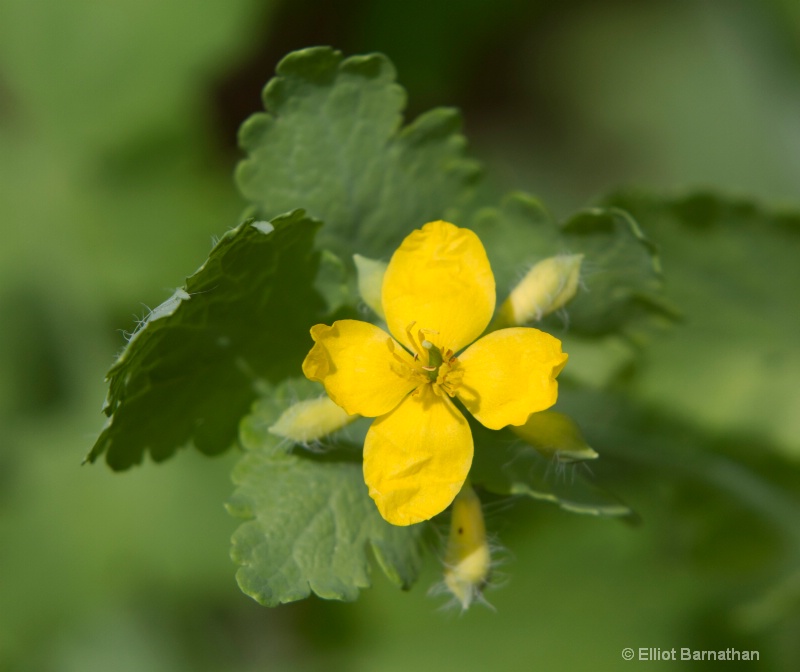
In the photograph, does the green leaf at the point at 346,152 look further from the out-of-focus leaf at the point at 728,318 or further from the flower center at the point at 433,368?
the out-of-focus leaf at the point at 728,318

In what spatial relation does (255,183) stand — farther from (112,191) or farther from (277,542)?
(112,191)

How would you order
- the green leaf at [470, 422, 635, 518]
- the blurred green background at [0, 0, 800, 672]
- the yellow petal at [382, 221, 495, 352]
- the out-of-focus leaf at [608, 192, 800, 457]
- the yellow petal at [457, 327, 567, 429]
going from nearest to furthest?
1. the yellow petal at [457, 327, 567, 429]
2. the yellow petal at [382, 221, 495, 352]
3. the green leaf at [470, 422, 635, 518]
4. the out-of-focus leaf at [608, 192, 800, 457]
5. the blurred green background at [0, 0, 800, 672]

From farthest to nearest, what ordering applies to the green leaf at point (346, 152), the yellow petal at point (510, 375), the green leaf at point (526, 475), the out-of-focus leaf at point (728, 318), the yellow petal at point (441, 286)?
1. the out-of-focus leaf at point (728, 318)
2. the green leaf at point (346, 152)
3. the green leaf at point (526, 475)
4. the yellow petal at point (441, 286)
5. the yellow petal at point (510, 375)

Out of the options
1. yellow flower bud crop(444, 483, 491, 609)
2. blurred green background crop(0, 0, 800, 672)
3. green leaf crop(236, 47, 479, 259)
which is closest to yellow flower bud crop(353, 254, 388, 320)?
green leaf crop(236, 47, 479, 259)

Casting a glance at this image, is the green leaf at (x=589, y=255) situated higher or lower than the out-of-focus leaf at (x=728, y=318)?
higher

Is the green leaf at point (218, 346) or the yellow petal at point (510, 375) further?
the green leaf at point (218, 346)

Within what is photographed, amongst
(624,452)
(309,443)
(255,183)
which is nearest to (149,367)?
(309,443)

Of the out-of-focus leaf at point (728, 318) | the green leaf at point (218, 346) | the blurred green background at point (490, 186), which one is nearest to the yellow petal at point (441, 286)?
the green leaf at point (218, 346)

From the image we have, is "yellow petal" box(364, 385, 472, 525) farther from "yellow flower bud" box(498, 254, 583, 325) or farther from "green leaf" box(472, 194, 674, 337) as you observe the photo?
"green leaf" box(472, 194, 674, 337)
